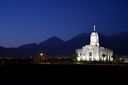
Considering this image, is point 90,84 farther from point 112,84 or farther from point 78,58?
point 78,58

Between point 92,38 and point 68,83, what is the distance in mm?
128777

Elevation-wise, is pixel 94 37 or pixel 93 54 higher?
pixel 94 37

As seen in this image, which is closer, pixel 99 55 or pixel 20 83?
pixel 20 83

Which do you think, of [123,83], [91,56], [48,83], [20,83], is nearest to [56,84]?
[48,83]

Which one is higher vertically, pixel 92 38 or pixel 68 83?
pixel 92 38

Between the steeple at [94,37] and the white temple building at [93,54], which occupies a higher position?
the steeple at [94,37]

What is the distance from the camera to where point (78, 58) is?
153 metres

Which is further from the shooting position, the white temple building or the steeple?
the steeple

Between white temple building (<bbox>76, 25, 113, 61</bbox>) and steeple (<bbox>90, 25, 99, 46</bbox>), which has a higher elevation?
steeple (<bbox>90, 25, 99, 46</bbox>)

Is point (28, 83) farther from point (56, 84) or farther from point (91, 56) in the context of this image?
point (91, 56)

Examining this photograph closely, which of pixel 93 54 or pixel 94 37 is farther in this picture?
pixel 94 37

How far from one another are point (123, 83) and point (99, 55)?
400ft

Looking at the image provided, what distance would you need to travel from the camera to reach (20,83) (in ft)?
102

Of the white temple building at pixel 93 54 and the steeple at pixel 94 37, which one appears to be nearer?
the white temple building at pixel 93 54
